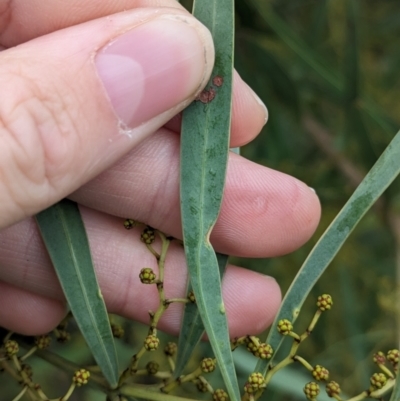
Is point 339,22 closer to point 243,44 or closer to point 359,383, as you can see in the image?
point 243,44

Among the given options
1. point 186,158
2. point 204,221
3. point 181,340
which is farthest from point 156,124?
point 181,340

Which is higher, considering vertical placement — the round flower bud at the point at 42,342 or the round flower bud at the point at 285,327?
the round flower bud at the point at 285,327

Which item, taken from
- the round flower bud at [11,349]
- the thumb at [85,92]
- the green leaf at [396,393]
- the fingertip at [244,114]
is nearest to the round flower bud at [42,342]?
the round flower bud at [11,349]

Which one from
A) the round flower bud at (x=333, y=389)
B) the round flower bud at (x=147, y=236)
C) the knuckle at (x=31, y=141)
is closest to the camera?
the knuckle at (x=31, y=141)

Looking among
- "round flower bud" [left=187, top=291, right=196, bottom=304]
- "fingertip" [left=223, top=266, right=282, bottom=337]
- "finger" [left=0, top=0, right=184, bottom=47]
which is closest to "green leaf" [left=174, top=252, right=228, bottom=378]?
"round flower bud" [left=187, top=291, right=196, bottom=304]

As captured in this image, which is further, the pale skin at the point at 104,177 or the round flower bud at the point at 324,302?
the round flower bud at the point at 324,302

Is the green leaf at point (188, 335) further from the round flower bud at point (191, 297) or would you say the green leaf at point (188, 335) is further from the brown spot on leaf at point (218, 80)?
the brown spot on leaf at point (218, 80)

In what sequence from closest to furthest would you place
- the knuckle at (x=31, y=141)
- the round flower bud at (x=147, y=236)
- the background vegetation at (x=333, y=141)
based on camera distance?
the knuckle at (x=31, y=141)
the round flower bud at (x=147, y=236)
the background vegetation at (x=333, y=141)

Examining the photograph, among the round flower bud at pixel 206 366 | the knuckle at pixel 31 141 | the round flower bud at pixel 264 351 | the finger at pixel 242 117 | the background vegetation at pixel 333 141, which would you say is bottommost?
the background vegetation at pixel 333 141
